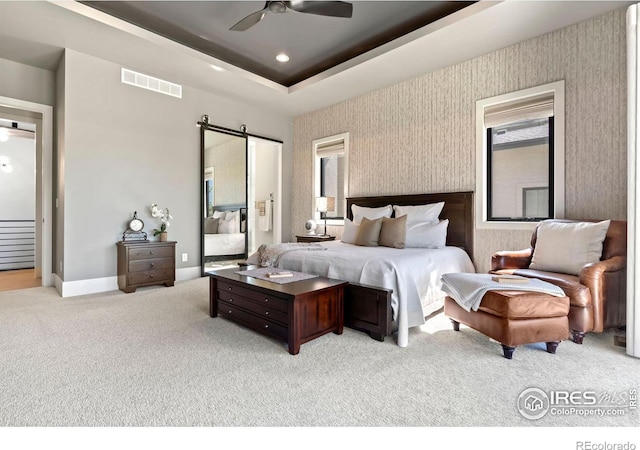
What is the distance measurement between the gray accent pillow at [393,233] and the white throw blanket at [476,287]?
101 cm

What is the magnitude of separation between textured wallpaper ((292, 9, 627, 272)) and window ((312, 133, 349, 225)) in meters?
0.14

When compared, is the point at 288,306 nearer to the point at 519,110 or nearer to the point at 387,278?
the point at 387,278

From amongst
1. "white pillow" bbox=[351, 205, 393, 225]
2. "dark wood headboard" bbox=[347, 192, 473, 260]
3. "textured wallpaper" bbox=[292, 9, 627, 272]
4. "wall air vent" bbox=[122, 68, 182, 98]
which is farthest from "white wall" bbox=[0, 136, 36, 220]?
"dark wood headboard" bbox=[347, 192, 473, 260]

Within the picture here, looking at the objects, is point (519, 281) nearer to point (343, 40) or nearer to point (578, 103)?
point (578, 103)

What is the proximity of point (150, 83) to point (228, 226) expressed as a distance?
7.83 ft

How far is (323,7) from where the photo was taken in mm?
2887

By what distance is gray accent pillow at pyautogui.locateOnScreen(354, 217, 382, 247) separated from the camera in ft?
12.8

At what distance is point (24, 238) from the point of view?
20.4ft

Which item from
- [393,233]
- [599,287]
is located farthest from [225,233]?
[599,287]

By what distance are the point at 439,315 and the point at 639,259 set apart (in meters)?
1.59

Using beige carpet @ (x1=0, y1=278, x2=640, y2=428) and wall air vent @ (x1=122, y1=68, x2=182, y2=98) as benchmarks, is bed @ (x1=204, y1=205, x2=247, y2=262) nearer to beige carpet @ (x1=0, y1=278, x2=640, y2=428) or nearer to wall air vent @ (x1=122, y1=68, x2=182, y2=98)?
wall air vent @ (x1=122, y1=68, x2=182, y2=98)

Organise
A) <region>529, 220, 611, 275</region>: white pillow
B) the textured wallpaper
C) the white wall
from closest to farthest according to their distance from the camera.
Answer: <region>529, 220, 611, 275</region>: white pillow < the textured wallpaper < the white wall

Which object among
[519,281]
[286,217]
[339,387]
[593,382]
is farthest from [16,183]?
[593,382]
